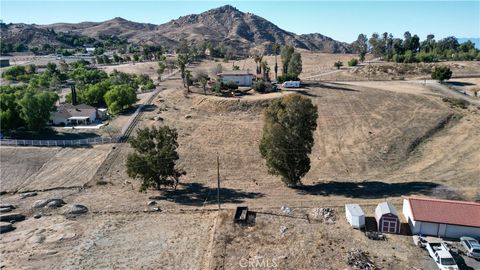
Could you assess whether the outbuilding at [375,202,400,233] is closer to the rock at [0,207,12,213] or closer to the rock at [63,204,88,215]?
the rock at [63,204,88,215]

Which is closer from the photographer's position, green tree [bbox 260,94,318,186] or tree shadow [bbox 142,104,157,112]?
green tree [bbox 260,94,318,186]

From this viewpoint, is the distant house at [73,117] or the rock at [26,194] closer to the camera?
the rock at [26,194]

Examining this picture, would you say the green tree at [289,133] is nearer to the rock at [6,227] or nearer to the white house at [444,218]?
the white house at [444,218]

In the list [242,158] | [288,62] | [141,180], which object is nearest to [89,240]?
[141,180]

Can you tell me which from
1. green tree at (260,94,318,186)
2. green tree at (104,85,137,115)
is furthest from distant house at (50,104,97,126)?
green tree at (260,94,318,186)

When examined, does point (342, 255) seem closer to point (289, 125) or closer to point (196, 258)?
point (196, 258)

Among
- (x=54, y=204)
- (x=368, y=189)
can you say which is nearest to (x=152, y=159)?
(x=54, y=204)

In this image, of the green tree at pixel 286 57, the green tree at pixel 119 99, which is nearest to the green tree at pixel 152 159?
the green tree at pixel 119 99
